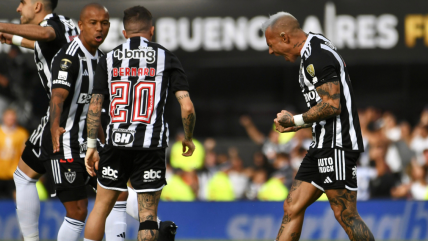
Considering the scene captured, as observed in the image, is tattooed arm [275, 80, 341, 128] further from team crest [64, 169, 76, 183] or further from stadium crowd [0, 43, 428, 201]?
stadium crowd [0, 43, 428, 201]

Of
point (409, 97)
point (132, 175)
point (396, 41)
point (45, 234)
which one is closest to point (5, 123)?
point (45, 234)

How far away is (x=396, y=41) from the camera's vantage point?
10.6 meters

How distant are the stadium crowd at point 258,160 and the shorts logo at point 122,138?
17.5 feet

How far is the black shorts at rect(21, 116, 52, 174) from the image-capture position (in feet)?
15.0

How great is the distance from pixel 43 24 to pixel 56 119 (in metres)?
0.81

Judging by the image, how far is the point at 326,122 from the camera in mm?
4215

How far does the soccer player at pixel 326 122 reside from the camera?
13.2 feet

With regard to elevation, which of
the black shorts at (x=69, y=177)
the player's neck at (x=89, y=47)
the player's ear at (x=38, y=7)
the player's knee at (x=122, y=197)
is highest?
the player's ear at (x=38, y=7)

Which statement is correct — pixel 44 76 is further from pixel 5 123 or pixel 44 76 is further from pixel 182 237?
pixel 5 123

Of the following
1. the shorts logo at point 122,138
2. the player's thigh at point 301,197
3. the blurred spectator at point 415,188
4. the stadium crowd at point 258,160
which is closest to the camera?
the shorts logo at point 122,138

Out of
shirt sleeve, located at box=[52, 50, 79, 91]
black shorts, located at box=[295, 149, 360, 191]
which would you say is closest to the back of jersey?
shirt sleeve, located at box=[52, 50, 79, 91]

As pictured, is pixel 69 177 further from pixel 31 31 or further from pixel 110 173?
pixel 31 31

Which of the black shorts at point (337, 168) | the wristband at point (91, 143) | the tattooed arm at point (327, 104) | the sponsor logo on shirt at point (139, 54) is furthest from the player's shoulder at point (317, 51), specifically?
the wristband at point (91, 143)

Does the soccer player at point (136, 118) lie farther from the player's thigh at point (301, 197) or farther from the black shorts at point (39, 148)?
the player's thigh at point (301, 197)
